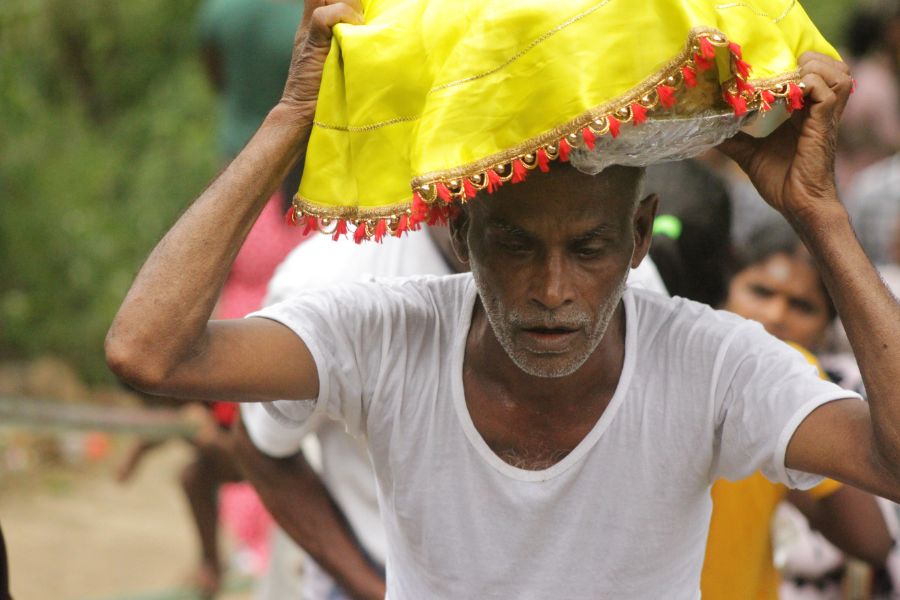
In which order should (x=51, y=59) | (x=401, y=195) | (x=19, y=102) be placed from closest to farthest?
(x=401, y=195), (x=19, y=102), (x=51, y=59)

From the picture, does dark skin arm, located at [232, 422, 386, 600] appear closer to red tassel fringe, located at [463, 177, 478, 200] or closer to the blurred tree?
red tassel fringe, located at [463, 177, 478, 200]

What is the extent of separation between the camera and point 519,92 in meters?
2.28

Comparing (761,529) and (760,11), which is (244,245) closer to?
(761,529)

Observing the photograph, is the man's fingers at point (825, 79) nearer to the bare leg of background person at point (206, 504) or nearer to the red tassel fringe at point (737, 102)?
the red tassel fringe at point (737, 102)

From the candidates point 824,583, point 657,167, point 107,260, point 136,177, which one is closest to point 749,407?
point 657,167

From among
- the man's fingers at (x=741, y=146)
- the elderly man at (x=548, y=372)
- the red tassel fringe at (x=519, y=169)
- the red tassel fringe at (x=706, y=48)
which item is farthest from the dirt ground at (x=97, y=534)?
the red tassel fringe at (x=706, y=48)

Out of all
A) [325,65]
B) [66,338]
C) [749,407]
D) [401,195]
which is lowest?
[66,338]

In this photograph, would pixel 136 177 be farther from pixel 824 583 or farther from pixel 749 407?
pixel 749 407

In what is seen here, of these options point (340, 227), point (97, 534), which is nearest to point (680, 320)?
point (340, 227)

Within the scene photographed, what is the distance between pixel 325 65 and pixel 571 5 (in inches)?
17.9

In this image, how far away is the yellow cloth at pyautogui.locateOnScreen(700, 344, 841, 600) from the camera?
10.8ft

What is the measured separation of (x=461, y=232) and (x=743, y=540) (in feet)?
3.73

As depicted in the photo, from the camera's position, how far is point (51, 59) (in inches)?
355

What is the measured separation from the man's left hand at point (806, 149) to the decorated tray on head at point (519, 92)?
2.0 inches
